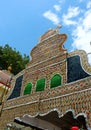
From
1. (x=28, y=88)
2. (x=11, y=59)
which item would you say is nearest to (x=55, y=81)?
(x=28, y=88)

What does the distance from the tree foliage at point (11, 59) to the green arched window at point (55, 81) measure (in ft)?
46.4

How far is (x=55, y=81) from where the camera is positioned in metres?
8.80

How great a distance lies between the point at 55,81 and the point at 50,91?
0.47m

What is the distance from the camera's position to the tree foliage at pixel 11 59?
74.2ft

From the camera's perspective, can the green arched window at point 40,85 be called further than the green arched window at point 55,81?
Yes

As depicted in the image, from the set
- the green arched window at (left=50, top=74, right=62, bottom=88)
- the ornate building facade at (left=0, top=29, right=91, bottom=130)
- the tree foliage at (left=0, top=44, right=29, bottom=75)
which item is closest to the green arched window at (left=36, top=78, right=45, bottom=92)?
the ornate building facade at (left=0, top=29, right=91, bottom=130)

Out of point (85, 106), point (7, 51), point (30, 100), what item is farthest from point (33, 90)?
point (7, 51)

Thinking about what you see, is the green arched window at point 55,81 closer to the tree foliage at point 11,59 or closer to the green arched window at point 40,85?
the green arched window at point 40,85

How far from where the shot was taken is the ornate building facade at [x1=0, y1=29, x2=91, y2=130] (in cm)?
759

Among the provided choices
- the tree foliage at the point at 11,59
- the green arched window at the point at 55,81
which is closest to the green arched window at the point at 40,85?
the green arched window at the point at 55,81

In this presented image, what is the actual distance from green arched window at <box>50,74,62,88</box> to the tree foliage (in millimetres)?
14134

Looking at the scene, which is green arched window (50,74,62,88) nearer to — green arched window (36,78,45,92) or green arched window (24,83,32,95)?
green arched window (36,78,45,92)

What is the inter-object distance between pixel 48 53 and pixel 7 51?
13.8m

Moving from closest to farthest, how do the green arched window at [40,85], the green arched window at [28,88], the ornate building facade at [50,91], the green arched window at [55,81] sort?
the ornate building facade at [50,91]
the green arched window at [55,81]
the green arched window at [40,85]
the green arched window at [28,88]
